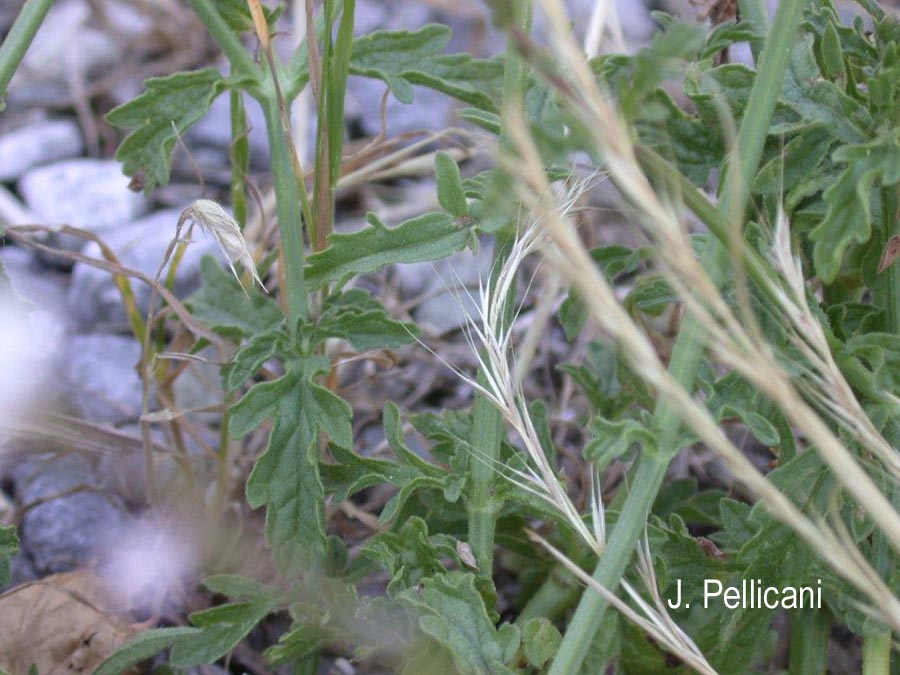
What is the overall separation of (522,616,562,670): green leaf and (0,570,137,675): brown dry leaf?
2.23 ft

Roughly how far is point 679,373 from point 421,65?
0.69m

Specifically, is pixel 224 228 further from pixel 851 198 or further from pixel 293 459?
pixel 851 198

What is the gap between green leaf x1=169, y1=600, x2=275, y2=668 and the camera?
58.8 inches

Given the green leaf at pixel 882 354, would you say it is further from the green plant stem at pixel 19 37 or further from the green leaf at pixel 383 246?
the green plant stem at pixel 19 37

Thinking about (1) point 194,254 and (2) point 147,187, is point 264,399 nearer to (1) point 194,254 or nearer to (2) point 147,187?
(2) point 147,187

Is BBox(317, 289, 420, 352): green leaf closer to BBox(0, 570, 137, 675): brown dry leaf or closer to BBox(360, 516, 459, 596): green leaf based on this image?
BBox(360, 516, 459, 596): green leaf

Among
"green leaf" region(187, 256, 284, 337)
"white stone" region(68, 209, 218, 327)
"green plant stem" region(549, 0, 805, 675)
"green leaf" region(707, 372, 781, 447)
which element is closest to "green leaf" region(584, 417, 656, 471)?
"green plant stem" region(549, 0, 805, 675)

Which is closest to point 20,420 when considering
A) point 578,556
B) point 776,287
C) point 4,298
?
point 4,298

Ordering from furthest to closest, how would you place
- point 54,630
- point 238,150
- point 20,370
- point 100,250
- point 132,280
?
point 132,280 < point 100,250 < point 20,370 < point 238,150 < point 54,630

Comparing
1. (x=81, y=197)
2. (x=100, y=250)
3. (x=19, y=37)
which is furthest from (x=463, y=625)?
(x=81, y=197)

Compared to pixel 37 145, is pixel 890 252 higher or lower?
higher

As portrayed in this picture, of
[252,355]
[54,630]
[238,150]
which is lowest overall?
[54,630]

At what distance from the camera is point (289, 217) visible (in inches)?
60.1

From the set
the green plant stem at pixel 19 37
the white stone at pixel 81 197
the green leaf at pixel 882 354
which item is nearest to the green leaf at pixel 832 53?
the green leaf at pixel 882 354
